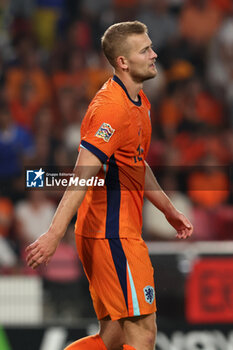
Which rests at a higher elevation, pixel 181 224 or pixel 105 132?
pixel 105 132

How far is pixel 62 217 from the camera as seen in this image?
10.3 ft

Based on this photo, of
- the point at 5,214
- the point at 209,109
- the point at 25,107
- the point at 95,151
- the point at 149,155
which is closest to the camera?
the point at 95,151

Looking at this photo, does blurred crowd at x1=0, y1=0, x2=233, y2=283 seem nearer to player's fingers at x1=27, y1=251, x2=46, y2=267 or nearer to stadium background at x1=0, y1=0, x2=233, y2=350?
stadium background at x1=0, y1=0, x2=233, y2=350

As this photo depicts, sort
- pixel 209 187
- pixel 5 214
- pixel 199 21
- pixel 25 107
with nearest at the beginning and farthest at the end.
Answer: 1. pixel 5 214
2. pixel 209 187
3. pixel 25 107
4. pixel 199 21

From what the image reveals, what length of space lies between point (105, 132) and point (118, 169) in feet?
0.79

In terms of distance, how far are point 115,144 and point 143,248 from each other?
20.4 inches

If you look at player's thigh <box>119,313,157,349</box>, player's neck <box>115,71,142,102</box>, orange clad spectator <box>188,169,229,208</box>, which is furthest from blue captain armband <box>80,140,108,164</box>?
orange clad spectator <box>188,169,229,208</box>

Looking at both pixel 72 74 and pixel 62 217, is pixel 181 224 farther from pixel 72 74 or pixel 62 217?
pixel 72 74

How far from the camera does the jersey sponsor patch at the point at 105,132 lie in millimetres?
3240

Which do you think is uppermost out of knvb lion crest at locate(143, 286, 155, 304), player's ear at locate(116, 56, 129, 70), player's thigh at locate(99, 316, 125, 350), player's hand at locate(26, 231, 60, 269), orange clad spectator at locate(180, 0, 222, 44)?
orange clad spectator at locate(180, 0, 222, 44)

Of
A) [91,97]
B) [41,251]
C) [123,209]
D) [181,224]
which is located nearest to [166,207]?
[181,224]

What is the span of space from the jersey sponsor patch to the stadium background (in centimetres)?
210

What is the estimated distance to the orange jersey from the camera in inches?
130

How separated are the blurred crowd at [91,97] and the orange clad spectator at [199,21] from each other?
13 mm
